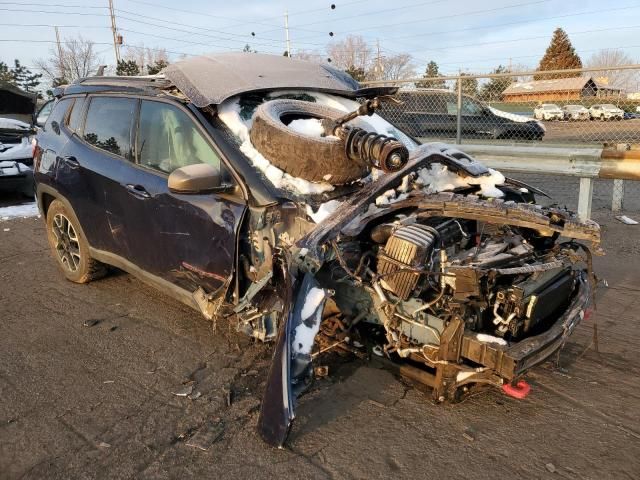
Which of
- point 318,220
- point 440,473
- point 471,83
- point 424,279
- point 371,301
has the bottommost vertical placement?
point 440,473

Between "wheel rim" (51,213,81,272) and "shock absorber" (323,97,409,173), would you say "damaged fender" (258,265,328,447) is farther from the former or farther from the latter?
"wheel rim" (51,213,81,272)

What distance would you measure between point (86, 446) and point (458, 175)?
2.88 m

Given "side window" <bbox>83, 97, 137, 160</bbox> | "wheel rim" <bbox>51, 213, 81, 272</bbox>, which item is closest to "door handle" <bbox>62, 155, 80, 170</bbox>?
"side window" <bbox>83, 97, 137, 160</bbox>

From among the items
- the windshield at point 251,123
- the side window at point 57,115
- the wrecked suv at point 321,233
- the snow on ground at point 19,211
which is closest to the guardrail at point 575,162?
the wrecked suv at point 321,233

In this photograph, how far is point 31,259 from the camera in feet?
19.4

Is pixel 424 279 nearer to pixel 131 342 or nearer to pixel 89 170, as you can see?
pixel 131 342

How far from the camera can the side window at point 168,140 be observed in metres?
3.47

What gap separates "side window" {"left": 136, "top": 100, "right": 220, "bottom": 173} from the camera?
3.47 meters

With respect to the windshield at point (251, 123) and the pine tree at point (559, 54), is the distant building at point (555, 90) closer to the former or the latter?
the windshield at point (251, 123)

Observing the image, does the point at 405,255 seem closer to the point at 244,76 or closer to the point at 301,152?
the point at 301,152

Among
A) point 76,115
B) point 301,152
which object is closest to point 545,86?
point 301,152

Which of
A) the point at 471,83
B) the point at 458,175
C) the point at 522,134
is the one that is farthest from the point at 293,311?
the point at 522,134

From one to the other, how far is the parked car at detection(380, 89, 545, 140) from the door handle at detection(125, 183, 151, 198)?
6.12 metres

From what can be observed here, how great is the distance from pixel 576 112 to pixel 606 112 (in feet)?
2.37
